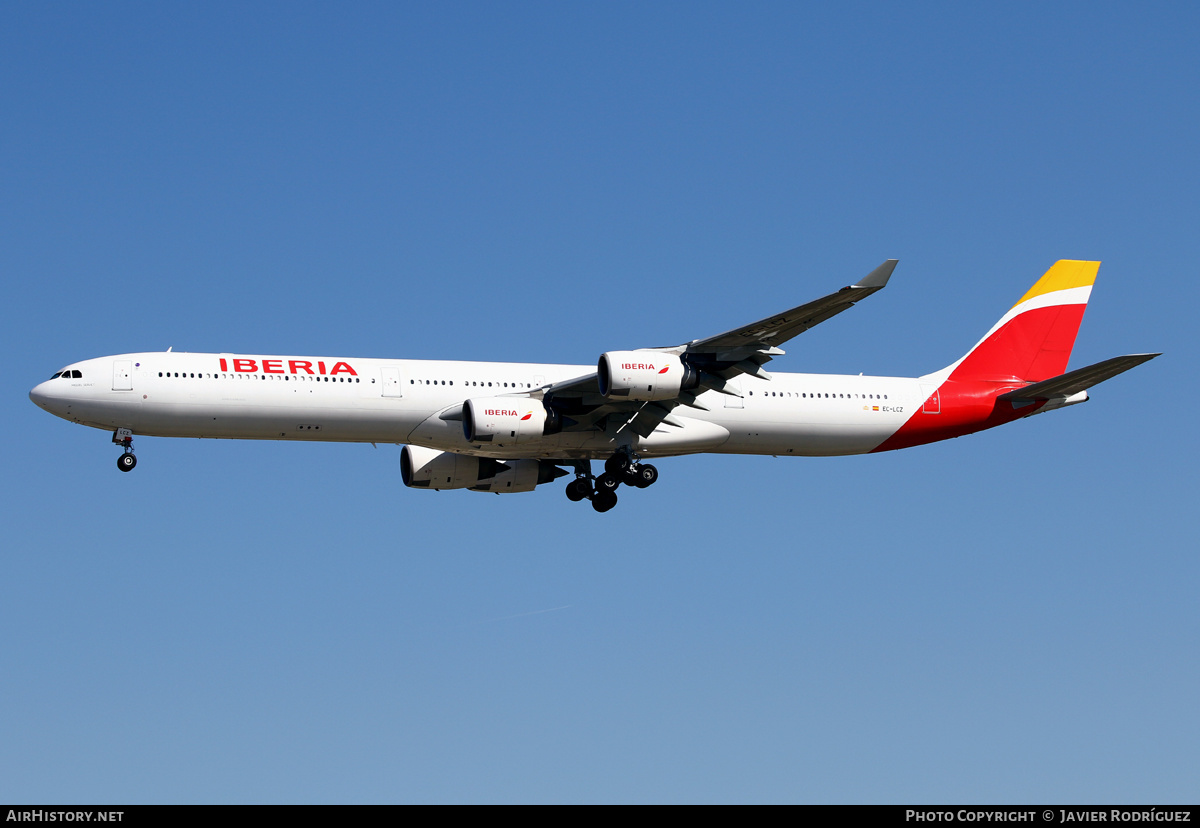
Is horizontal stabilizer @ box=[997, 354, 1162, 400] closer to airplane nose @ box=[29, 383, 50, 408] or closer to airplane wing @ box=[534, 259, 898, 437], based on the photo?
airplane wing @ box=[534, 259, 898, 437]

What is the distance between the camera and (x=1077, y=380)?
41188 mm

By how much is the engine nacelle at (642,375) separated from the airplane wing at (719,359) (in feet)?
1.55

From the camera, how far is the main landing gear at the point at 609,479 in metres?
41.2

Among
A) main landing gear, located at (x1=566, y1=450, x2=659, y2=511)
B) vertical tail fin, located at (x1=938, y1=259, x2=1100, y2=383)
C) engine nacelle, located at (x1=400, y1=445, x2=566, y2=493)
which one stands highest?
vertical tail fin, located at (x1=938, y1=259, x2=1100, y2=383)

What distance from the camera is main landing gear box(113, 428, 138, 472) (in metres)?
38.2

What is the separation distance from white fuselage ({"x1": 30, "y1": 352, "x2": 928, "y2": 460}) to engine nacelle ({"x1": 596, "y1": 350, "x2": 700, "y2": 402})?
2.56m

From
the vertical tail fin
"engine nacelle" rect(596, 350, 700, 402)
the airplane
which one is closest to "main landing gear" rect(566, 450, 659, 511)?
the airplane

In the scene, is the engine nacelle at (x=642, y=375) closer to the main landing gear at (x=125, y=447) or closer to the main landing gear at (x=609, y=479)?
the main landing gear at (x=609, y=479)

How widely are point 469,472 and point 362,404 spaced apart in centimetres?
669

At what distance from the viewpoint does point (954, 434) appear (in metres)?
44.5

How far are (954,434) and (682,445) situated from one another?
963cm
